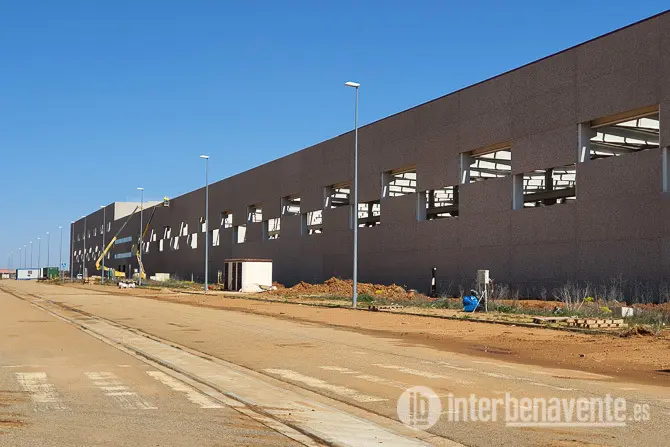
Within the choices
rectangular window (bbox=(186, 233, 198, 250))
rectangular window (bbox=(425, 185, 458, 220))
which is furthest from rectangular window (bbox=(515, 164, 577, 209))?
rectangular window (bbox=(186, 233, 198, 250))

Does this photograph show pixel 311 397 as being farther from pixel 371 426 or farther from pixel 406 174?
pixel 406 174

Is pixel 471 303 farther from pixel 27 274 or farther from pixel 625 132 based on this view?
pixel 27 274

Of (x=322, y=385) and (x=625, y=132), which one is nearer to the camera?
(x=322, y=385)

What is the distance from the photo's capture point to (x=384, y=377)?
11688mm

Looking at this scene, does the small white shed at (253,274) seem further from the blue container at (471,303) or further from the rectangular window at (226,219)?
the blue container at (471,303)

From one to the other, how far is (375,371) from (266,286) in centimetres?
4467

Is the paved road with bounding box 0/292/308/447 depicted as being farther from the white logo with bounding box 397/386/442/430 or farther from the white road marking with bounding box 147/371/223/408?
the white logo with bounding box 397/386/442/430

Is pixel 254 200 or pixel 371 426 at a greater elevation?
pixel 254 200

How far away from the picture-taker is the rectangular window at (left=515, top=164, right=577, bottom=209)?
118 feet

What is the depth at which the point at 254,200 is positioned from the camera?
6744cm

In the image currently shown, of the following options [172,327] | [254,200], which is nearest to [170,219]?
[254,200]

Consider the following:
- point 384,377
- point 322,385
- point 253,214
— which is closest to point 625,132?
point 384,377

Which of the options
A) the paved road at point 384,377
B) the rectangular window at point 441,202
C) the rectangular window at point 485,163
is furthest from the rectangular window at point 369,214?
the paved road at point 384,377

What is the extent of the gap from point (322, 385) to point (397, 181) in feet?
134
